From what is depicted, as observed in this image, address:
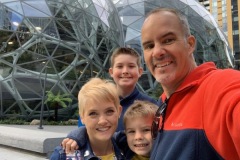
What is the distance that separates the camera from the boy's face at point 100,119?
233cm

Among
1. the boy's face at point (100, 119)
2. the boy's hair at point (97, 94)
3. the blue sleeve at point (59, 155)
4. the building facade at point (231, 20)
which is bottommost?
the blue sleeve at point (59, 155)

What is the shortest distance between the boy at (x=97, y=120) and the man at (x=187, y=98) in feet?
1.79

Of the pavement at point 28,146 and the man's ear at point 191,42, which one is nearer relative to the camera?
the man's ear at point 191,42

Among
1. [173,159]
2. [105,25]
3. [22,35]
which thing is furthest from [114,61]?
→ [105,25]

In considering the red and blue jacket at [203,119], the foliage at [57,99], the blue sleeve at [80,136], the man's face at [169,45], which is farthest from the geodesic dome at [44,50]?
the red and blue jacket at [203,119]

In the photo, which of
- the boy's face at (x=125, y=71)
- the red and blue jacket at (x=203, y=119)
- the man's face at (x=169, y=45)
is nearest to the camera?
the red and blue jacket at (x=203, y=119)

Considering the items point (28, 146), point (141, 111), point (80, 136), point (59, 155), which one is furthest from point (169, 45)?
point (28, 146)

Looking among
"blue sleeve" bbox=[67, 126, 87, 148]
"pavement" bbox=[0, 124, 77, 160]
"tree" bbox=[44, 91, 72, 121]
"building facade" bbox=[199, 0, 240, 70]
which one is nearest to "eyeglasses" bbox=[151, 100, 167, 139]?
"blue sleeve" bbox=[67, 126, 87, 148]

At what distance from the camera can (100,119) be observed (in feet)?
7.66

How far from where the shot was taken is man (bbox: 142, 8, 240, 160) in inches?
51.5

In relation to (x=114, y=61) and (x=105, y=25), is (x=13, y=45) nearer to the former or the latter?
(x=105, y=25)

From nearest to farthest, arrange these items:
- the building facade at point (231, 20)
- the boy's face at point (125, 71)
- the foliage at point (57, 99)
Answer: the boy's face at point (125, 71) < the foliage at point (57, 99) < the building facade at point (231, 20)

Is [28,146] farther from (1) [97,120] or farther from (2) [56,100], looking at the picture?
(2) [56,100]

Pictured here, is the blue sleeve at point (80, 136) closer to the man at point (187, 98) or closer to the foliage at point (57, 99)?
the man at point (187, 98)
